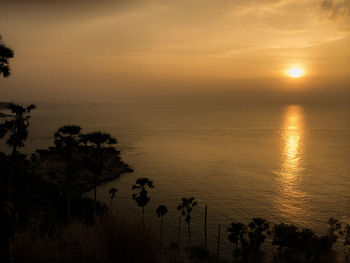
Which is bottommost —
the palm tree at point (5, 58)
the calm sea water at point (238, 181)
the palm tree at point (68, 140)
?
the calm sea water at point (238, 181)

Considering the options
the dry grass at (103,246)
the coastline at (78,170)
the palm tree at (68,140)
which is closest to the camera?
the dry grass at (103,246)

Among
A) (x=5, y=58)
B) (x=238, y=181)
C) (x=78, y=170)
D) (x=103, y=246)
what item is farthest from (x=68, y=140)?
(x=238, y=181)

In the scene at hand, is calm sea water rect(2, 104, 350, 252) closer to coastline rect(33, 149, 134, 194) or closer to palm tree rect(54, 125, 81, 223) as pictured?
coastline rect(33, 149, 134, 194)

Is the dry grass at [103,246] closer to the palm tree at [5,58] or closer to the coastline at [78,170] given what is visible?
the palm tree at [5,58]

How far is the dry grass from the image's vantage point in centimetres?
870

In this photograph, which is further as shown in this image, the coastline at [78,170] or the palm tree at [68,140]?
the coastline at [78,170]

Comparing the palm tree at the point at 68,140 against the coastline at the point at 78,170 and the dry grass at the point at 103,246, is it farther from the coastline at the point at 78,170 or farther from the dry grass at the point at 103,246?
the coastline at the point at 78,170

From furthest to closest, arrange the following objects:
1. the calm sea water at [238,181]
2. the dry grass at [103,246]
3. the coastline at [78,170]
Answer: the coastline at [78,170] → the calm sea water at [238,181] → the dry grass at [103,246]

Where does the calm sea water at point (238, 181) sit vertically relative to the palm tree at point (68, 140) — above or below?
below

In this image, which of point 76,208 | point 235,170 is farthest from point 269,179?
point 76,208

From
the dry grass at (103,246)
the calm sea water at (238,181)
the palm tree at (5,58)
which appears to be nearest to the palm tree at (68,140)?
the palm tree at (5,58)

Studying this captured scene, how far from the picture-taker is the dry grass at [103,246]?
28.5 ft

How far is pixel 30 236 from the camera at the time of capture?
953cm

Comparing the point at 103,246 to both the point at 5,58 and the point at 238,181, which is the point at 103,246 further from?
the point at 238,181
